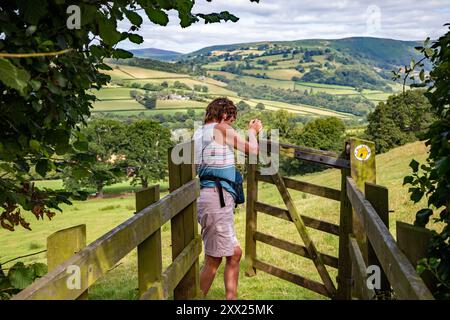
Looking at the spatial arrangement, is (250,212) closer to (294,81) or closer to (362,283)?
(362,283)

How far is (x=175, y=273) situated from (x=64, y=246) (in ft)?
5.50

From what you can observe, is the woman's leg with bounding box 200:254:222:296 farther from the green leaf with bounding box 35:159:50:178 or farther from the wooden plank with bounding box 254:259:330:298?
the green leaf with bounding box 35:159:50:178

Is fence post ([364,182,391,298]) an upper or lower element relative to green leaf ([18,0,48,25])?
lower

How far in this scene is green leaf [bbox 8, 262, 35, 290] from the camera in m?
2.35

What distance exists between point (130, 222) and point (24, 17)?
1.09 metres

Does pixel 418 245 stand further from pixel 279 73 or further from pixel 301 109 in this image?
pixel 279 73

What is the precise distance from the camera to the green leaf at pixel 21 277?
235cm

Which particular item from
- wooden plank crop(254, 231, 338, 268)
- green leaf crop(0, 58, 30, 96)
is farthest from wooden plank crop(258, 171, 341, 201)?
green leaf crop(0, 58, 30, 96)

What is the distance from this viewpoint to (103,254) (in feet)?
7.47

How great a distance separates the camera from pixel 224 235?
5254 mm

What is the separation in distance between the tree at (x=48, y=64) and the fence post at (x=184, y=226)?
4.70 feet

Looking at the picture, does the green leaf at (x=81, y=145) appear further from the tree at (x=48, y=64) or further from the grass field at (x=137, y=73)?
the grass field at (x=137, y=73)

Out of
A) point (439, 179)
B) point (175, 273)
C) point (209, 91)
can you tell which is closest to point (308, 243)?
point (175, 273)

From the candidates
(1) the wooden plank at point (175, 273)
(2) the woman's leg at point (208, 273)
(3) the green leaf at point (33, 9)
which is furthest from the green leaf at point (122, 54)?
(2) the woman's leg at point (208, 273)
